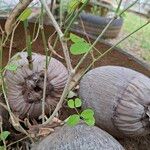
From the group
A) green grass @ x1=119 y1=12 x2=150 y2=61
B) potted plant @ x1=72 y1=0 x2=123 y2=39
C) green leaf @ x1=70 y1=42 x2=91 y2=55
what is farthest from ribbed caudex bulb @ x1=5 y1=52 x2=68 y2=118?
green grass @ x1=119 y1=12 x2=150 y2=61

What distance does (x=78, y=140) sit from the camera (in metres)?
0.89

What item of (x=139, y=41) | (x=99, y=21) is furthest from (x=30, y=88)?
(x=139, y=41)

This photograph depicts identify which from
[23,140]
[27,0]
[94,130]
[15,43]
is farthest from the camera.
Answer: [15,43]

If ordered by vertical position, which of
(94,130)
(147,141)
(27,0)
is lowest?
(147,141)

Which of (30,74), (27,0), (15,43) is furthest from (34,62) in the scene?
(27,0)

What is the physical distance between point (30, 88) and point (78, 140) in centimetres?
23

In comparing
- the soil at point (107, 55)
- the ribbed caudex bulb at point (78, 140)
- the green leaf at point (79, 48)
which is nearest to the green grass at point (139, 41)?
the soil at point (107, 55)

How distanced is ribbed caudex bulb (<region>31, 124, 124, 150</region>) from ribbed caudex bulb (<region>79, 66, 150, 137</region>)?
0.11 meters

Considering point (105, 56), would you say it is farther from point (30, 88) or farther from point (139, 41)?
point (139, 41)

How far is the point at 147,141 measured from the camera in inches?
44.1

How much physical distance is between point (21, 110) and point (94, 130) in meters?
0.23

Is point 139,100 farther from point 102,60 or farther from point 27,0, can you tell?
point 27,0

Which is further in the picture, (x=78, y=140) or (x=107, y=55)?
(x=107, y=55)

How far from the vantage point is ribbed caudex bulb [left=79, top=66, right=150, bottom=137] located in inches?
39.8
